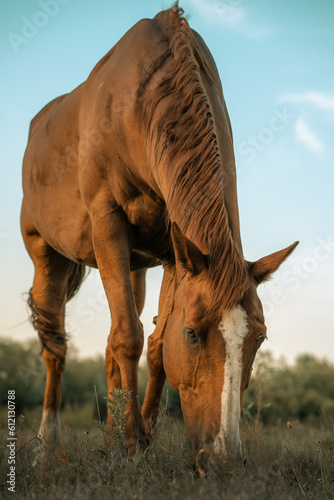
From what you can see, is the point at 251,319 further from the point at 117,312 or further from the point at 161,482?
the point at 117,312

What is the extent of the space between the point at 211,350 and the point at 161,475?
678 millimetres

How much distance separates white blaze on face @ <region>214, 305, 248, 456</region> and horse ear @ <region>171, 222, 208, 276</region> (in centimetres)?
36

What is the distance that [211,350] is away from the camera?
2.96m

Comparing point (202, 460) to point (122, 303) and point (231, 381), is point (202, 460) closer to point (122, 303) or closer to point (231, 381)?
point (231, 381)

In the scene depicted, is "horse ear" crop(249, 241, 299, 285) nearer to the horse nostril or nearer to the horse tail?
the horse nostril

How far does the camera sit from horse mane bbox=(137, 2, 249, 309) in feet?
10.2

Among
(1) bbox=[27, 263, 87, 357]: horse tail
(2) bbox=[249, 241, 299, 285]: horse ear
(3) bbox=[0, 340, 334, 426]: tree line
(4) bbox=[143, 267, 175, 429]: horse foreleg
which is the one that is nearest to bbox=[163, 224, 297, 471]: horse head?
(2) bbox=[249, 241, 299, 285]: horse ear

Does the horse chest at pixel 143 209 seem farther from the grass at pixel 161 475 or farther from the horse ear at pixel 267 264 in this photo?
the grass at pixel 161 475

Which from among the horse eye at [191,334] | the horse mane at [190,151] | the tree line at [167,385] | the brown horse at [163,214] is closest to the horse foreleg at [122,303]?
the brown horse at [163,214]

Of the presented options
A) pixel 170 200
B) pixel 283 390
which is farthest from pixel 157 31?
pixel 283 390

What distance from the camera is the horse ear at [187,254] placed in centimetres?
305


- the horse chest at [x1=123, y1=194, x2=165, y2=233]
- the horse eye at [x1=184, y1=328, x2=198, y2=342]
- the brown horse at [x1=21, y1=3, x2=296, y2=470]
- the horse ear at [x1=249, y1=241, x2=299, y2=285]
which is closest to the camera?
the brown horse at [x1=21, y1=3, x2=296, y2=470]

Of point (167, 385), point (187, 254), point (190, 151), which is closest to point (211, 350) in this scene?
point (187, 254)

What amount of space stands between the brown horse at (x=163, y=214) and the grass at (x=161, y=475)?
0.20 meters
